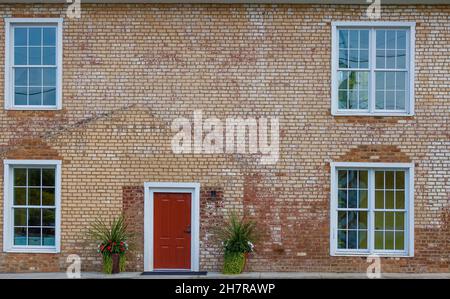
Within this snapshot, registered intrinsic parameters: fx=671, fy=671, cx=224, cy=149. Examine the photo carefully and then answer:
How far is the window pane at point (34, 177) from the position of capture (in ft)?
52.1

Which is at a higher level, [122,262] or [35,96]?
[35,96]

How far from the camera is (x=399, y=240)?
51.3 ft

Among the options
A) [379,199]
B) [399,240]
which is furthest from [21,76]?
[399,240]

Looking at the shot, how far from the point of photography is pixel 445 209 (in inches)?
610

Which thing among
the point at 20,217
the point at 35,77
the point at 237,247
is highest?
the point at 35,77

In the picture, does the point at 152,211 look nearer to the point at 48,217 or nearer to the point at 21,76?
the point at 48,217

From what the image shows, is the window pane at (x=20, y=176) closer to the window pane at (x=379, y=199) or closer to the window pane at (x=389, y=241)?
the window pane at (x=379, y=199)

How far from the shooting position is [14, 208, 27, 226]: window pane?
15891mm

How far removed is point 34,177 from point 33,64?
8.79 ft

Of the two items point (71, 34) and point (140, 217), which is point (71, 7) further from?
point (140, 217)

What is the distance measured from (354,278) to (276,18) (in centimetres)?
625

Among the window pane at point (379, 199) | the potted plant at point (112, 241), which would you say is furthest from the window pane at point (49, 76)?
the window pane at point (379, 199)

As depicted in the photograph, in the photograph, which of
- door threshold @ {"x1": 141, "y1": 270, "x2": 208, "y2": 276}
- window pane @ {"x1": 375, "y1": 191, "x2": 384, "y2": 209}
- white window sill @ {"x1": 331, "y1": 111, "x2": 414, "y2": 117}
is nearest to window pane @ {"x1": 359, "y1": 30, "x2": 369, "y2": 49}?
white window sill @ {"x1": 331, "y1": 111, "x2": 414, "y2": 117}

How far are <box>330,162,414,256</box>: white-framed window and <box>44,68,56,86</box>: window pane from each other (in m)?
6.90
